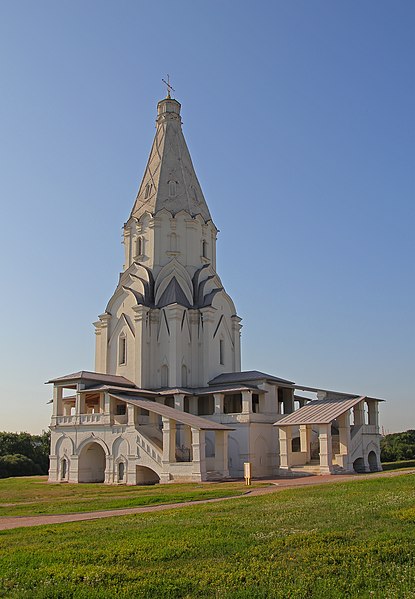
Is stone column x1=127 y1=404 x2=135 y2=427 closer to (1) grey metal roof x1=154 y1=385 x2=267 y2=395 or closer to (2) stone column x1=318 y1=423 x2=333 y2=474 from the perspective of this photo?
(1) grey metal roof x1=154 y1=385 x2=267 y2=395

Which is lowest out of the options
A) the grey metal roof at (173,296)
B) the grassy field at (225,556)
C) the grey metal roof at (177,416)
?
the grassy field at (225,556)

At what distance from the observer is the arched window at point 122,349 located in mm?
39281

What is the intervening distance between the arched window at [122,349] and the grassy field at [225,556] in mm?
26774

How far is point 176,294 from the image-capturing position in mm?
39219

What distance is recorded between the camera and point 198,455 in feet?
94.7

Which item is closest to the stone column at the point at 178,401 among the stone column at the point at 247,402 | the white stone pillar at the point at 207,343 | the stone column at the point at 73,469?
the white stone pillar at the point at 207,343

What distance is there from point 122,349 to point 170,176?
12879 millimetres

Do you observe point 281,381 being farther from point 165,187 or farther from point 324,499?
point 324,499

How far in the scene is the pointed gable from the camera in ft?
139

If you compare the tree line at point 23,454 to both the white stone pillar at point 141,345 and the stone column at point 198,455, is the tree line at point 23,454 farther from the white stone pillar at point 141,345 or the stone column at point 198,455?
the stone column at point 198,455

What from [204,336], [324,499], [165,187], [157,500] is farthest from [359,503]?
[165,187]

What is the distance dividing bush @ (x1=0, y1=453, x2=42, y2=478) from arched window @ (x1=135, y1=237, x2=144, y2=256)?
16.7 metres

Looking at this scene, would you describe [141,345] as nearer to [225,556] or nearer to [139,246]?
[139,246]

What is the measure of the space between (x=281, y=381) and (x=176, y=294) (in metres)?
8.71
